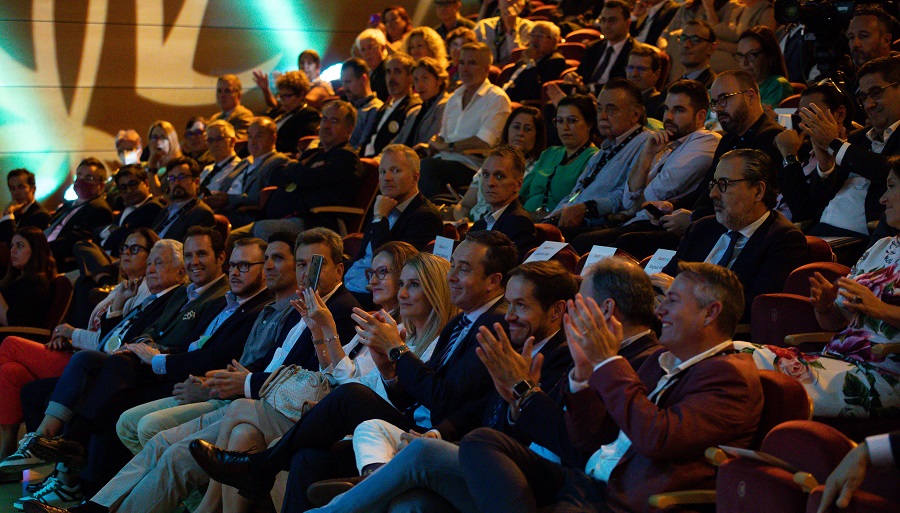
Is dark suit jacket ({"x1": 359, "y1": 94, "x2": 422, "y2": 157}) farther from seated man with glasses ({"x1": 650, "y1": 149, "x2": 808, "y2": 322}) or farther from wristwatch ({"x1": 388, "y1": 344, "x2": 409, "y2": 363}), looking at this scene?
wristwatch ({"x1": 388, "y1": 344, "x2": 409, "y2": 363})

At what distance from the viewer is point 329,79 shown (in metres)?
9.26

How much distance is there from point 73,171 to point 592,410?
23.8 feet

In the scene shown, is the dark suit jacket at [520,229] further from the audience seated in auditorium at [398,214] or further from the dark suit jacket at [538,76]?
the dark suit jacket at [538,76]

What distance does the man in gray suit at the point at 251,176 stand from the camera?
627 centimetres

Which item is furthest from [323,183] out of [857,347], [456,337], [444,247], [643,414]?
[643,414]

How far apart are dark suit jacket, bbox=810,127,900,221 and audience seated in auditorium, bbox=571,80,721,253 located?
1.80ft

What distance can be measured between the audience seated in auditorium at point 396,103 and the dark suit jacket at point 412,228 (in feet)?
7.22

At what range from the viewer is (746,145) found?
386cm

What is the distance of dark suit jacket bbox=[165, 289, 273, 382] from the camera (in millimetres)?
3982

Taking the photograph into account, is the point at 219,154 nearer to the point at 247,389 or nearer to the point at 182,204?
the point at 182,204

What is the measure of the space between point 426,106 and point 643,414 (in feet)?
15.3

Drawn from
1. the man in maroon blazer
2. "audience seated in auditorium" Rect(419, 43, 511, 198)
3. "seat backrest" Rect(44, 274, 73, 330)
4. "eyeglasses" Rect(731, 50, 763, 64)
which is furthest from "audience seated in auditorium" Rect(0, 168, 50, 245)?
the man in maroon blazer

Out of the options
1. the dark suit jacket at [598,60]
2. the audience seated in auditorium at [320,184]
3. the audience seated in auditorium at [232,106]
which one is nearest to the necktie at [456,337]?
the audience seated in auditorium at [320,184]

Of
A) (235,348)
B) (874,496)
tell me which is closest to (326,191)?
(235,348)
